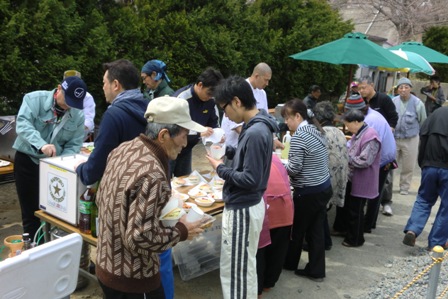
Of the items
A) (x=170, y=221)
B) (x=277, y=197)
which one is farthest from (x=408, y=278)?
(x=170, y=221)

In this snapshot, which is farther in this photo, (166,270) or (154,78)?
(154,78)

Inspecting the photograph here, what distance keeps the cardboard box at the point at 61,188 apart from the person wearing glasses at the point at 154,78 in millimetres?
1998

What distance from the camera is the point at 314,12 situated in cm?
1228

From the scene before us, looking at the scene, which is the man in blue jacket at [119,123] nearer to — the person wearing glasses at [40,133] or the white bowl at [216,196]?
the person wearing glasses at [40,133]

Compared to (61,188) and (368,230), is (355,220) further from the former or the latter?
(61,188)

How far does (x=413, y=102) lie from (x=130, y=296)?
6264 millimetres

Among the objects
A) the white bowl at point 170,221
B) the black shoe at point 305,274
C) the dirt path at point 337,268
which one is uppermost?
the white bowl at point 170,221

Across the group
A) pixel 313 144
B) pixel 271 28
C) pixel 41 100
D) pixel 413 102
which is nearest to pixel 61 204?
pixel 41 100

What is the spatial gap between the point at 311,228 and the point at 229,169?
1.63 metres

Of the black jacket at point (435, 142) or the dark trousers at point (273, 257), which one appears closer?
the dark trousers at point (273, 257)

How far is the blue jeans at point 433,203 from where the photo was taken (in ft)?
15.3

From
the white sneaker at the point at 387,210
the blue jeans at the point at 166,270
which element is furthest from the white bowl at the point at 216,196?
the white sneaker at the point at 387,210

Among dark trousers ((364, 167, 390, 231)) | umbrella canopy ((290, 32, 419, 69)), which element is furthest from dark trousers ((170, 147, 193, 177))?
umbrella canopy ((290, 32, 419, 69))

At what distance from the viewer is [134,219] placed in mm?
1818
